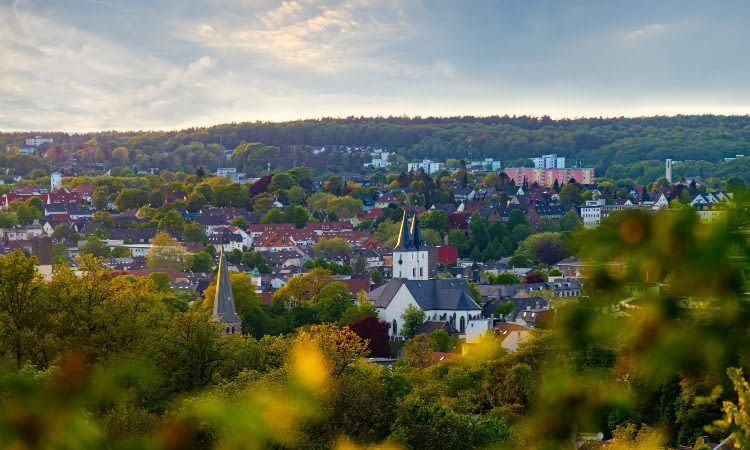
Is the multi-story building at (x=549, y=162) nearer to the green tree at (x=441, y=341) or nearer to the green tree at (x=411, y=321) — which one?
the green tree at (x=411, y=321)

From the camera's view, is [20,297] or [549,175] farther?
[549,175]

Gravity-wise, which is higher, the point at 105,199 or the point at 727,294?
the point at 727,294

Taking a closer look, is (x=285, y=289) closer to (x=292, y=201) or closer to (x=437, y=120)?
(x=292, y=201)

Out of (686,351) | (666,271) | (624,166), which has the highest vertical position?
→ (666,271)

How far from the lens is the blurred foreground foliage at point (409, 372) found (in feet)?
Result: 9.44

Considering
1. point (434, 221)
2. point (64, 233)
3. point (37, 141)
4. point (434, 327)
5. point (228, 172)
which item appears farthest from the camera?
point (37, 141)

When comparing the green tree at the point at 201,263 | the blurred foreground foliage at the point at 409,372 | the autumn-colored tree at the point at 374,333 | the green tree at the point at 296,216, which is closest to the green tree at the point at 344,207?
the green tree at the point at 296,216

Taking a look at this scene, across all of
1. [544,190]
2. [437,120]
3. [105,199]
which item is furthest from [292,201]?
[437,120]

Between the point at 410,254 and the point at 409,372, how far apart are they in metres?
18.2

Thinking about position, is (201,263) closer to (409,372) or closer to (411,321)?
(411,321)

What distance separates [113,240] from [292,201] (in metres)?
19.4

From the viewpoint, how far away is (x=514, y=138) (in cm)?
13475

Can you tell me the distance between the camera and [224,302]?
3234 centimetres

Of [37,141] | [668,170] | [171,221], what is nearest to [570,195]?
[668,170]
